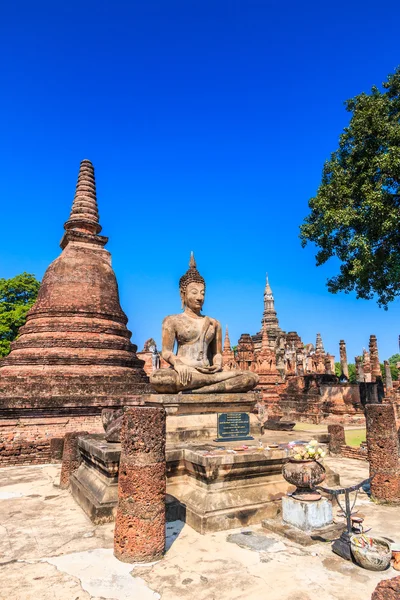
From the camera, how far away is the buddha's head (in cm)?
927

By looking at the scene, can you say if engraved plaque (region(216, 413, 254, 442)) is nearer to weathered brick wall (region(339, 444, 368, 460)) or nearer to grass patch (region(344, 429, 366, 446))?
weathered brick wall (region(339, 444, 368, 460))

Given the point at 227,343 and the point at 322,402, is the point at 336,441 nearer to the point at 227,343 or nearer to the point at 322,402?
the point at 322,402

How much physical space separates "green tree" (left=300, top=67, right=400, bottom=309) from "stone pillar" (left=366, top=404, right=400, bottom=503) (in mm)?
7585

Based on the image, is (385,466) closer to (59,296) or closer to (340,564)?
(340,564)

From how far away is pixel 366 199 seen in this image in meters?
13.6

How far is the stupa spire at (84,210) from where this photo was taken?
65.0 feet

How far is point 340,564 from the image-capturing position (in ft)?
15.1

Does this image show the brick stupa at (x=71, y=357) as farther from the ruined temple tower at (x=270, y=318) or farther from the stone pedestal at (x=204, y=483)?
the ruined temple tower at (x=270, y=318)

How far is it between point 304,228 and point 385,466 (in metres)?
10.8

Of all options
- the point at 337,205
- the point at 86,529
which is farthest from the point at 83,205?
the point at 86,529

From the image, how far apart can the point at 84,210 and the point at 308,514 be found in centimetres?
1827

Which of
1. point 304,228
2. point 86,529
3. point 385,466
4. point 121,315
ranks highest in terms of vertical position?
point 304,228

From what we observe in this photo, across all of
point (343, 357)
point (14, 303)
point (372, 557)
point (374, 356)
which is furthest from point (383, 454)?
point (343, 357)

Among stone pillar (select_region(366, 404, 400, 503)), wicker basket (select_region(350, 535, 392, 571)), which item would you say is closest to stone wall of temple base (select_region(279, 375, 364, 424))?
stone pillar (select_region(366, 404, 400, 503))
